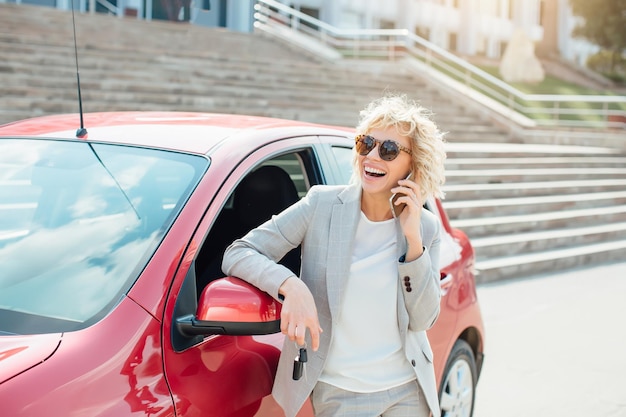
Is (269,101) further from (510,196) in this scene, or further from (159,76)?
(510,196)

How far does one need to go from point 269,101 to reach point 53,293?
1247 cm

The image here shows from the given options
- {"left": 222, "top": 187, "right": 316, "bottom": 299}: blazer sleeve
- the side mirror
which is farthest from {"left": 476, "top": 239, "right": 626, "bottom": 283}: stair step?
the side mirror

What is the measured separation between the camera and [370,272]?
2.12 metres

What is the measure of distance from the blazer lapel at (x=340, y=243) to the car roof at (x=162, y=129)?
1.57 feet

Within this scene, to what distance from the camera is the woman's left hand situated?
204 cm

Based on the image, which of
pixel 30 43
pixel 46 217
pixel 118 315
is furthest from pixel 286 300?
pixel 30 43

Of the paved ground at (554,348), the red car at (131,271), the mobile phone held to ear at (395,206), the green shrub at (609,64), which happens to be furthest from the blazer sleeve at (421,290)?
the green shrub at (609,64)

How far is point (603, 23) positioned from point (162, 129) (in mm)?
41832

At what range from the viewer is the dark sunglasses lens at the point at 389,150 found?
2094mm

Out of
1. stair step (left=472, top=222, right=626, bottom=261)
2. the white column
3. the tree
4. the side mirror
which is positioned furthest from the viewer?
the white column

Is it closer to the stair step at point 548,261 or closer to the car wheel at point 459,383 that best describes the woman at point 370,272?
the car wheel at point 459,383

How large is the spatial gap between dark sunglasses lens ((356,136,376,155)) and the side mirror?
0.54 metres

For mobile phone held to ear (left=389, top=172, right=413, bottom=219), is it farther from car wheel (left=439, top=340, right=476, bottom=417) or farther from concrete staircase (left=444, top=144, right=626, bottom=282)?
concrete staircase (left=444, top=144, right=626, bottom=282)

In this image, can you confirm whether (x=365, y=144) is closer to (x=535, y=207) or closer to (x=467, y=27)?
(x=535, y=207)
